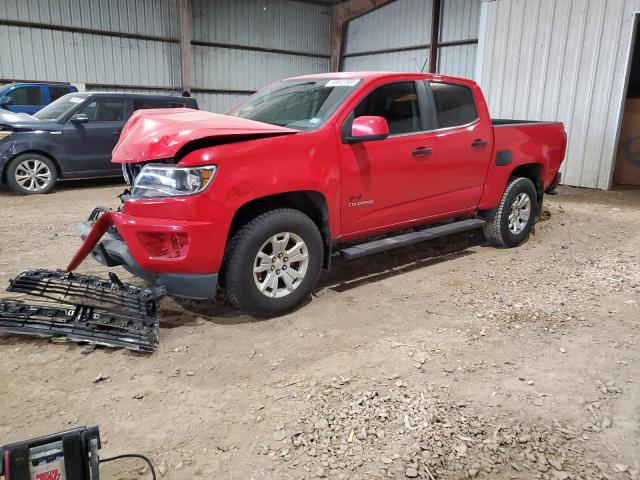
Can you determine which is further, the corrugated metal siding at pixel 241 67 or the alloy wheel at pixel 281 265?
the corrugated metal siding at pixel 241 67

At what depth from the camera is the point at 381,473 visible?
7.29 feet

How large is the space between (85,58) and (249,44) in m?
5.53

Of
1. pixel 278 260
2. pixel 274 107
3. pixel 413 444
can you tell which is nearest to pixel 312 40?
pixel 274 107

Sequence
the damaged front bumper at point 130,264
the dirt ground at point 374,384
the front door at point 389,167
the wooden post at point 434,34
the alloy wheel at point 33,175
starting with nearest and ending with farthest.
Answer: the dirt ground at point 374,384
the damaged front bumper at point 130,264
the front door at point 389,167
the alloy wheel at point 33,175
the wooden post at point 434,34

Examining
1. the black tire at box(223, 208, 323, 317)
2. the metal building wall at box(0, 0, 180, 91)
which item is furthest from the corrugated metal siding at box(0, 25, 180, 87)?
the black tire at box(223, 208, 323, 317)

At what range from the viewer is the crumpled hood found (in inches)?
130

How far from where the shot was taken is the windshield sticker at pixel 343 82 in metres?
4.17

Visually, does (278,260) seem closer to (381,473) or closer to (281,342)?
(281,342)

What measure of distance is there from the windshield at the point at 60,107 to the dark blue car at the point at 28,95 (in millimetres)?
2921

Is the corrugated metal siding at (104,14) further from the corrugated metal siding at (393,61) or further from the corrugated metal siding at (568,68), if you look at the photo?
the corrugated metal siding at (568,68)

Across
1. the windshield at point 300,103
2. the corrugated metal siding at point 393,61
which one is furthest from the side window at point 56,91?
the corrugated metal siding at point 393,61

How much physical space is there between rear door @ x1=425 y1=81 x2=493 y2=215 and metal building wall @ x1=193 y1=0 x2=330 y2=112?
13.7m

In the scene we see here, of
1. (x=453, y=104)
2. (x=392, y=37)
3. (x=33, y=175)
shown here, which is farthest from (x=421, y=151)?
(x=392, y=37)

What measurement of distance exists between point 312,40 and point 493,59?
1029 centimetres
